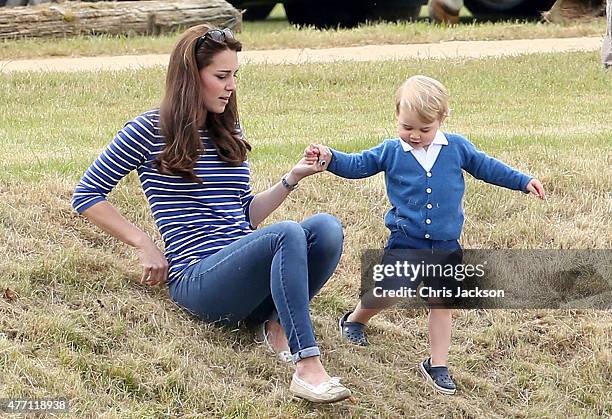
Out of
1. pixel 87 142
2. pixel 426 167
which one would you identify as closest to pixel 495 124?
pixel 87 142

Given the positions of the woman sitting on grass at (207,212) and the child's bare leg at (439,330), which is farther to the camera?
the child's bare leg at (439,330)

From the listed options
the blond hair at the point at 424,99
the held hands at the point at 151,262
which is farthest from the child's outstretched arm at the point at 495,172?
the held hands at the point at 151,262

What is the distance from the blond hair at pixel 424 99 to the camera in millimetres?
4453

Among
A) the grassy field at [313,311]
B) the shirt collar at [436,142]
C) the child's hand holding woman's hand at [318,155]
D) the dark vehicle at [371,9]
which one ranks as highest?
the shirt collar at [436,142]

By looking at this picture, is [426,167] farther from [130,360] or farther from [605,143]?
[605,143]

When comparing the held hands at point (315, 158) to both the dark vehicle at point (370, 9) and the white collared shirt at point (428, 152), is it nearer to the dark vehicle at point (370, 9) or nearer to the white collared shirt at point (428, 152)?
the white collared shirt at point (428, 152)

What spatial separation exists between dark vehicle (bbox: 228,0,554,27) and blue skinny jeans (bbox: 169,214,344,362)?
37.0 feet

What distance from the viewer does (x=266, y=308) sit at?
15.4 ft

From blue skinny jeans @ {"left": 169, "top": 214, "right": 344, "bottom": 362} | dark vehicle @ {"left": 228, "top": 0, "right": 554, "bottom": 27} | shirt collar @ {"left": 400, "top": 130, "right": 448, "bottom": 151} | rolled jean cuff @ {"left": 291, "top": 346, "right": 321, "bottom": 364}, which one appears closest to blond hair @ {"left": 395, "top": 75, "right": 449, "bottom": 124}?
shirt collar @ {"left": 400, "top": 130, "right": 448, "bottom": 151}

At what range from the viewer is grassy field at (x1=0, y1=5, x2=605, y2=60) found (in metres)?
10.8

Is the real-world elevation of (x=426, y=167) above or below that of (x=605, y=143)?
above

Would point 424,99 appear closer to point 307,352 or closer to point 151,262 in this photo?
point 307,352

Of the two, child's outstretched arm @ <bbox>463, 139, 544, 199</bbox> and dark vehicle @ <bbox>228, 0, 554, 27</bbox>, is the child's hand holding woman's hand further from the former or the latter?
dark vehicle @ <bbox>228, 0, 554, 27</bbox>

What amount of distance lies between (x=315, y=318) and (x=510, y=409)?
933 millimetres
